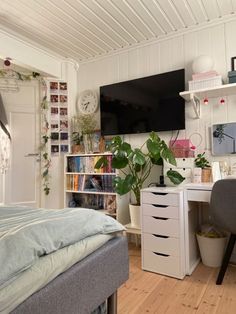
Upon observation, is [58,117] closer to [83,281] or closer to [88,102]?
[88,102]

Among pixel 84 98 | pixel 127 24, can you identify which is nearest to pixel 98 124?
pixel 84 98

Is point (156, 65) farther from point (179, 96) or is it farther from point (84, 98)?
point (84, 98)

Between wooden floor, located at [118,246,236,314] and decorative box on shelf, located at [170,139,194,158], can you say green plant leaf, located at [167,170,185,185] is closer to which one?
decorative box on shelf, located at [170,139,194,158]

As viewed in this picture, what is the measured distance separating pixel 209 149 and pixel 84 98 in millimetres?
1788

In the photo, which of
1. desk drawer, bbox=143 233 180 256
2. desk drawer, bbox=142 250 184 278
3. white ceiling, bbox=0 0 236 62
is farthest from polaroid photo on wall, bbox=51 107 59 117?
desk drawer, bbox=142 250 184 278

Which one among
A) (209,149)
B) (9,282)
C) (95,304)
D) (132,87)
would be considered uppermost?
(132,87)

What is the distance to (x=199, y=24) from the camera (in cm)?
255

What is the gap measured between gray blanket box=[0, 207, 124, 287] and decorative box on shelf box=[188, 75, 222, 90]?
5.38ft

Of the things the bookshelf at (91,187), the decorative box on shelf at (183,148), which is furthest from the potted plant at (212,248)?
the bookshelf at (91,187)

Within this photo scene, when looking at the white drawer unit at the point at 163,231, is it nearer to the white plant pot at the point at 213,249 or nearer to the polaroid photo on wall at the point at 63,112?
the white plant pot at the point at 213,249

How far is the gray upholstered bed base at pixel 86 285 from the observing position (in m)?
0.82

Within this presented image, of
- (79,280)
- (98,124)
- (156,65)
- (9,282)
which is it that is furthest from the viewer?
(98,124)

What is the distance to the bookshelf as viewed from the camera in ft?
9.20

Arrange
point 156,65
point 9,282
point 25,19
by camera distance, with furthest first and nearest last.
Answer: point 156,65
point 25,19
point 9,282
